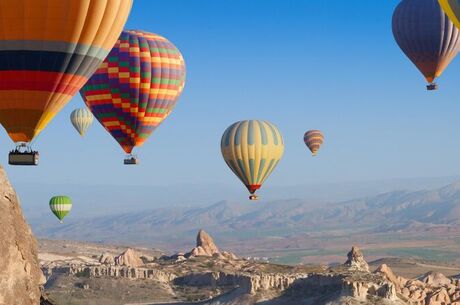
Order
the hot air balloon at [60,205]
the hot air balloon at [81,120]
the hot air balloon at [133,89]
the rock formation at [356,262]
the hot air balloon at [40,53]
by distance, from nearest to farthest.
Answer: the hot air balloon at [40,53]
the hot air balloon at [133,89]
the rock formation at [356,262]
the hot air balloon at [60,205]
the hot air balloon at [81,120]

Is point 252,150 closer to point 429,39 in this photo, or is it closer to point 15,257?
point 429,39

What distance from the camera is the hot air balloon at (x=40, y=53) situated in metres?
57.4

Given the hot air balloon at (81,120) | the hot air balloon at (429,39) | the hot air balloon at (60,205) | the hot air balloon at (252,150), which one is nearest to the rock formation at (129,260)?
the hot air balloon at (60,205)

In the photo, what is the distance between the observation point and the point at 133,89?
91125 millimetres

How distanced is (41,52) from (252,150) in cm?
5622

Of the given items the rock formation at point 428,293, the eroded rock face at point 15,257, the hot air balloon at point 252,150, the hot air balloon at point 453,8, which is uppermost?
the hot air balloon at point 453,8

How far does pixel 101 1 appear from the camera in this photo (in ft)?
196

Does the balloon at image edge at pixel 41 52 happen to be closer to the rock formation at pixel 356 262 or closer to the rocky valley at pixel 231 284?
the rocky valley at pixel 231 284

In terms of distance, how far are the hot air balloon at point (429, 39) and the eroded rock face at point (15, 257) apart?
3031 inches

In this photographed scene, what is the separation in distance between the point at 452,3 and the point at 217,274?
101 meters

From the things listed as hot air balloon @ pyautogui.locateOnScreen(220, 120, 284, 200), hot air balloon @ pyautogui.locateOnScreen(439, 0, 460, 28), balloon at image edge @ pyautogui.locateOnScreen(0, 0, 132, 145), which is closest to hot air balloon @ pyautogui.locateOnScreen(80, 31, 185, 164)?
hot air balloon @ pyautogui.locateOnScreen(220, 120, 284, 200)

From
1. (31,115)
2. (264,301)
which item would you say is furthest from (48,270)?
(31,115)

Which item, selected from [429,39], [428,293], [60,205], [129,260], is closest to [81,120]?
[60,205]

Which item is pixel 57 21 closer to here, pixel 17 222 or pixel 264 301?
pixel 17 222
